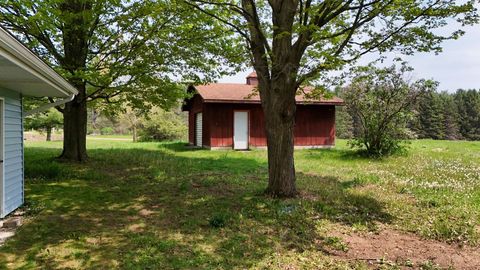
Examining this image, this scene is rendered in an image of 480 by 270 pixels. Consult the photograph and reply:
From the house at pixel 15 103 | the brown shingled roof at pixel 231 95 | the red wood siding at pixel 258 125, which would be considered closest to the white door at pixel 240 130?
the red wood siding at pixel 258 125

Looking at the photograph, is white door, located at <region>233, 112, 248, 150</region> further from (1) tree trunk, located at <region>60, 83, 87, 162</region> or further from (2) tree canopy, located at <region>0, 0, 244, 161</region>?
(1) tree trunk, located at <region>60, 83, 87, 162</region>

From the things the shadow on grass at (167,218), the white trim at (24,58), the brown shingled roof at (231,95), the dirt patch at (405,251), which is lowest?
the dirt patch at (405,251)

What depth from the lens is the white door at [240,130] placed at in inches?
671

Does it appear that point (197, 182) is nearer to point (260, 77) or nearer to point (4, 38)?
point (260, 77)

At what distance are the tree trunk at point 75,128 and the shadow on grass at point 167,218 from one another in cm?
156

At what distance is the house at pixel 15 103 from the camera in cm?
392

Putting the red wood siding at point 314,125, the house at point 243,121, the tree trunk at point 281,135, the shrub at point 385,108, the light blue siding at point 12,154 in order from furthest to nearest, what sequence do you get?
the red wood siding at point 314,125 < the house at point 243,121 < the shrub at point 385,108 < the tree trunk at point 281,135 < the light blue siding at point 12,154

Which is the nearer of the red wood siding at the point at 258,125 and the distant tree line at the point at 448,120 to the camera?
the red wood siding at the point at 258,125

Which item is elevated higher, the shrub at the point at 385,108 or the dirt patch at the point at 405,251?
the shrub at the point at 385,108

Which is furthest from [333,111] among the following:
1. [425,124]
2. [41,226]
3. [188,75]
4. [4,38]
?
[425,124]

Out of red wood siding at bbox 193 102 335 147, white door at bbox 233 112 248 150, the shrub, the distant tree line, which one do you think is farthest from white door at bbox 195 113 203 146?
the distant tree line

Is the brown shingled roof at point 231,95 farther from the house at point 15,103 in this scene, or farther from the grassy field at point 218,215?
the house at point 15,103

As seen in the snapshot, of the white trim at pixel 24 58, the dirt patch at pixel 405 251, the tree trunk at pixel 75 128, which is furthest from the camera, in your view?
the tree trunk at pixel 75 128

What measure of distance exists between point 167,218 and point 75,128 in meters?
6.72
